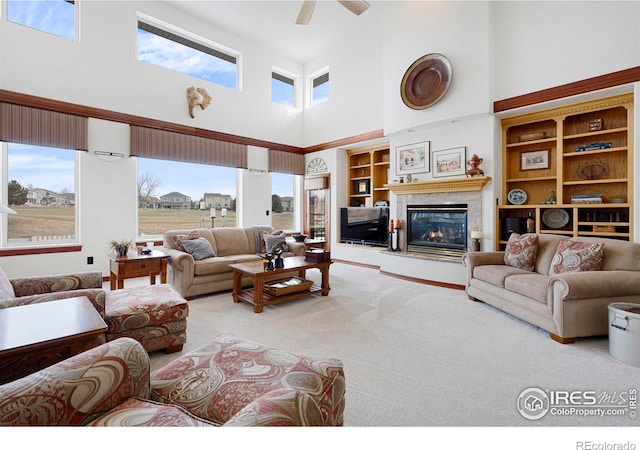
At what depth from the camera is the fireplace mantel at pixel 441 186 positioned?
455cm

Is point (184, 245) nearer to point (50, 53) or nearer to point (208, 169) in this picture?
point (208, 169)

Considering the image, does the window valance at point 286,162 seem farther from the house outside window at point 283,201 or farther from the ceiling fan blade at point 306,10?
the ceiling fan blade at point 306,10

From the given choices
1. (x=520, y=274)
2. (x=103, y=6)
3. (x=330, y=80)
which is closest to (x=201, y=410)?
(x=520, y=274)

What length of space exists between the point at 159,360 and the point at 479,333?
9.22 ft

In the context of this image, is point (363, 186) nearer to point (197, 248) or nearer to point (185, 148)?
point (185, 148)

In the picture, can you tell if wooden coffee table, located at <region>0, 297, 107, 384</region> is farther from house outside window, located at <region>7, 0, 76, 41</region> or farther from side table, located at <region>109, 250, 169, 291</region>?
house outside window, located at <region>7, 0, 76, 41</region>

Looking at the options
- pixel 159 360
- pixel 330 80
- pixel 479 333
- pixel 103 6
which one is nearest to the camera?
pixel 159 360

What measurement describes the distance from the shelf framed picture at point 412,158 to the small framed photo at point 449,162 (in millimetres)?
166

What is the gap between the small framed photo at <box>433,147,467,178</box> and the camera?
4793 millimetres

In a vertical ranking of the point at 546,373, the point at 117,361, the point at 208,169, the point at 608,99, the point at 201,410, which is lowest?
the point at 546,373

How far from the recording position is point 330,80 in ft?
23.2

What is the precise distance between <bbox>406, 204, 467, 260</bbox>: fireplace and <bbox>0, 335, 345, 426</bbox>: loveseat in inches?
159

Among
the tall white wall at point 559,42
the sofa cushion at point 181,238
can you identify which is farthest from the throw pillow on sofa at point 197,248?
the tall white wall at point 559,42

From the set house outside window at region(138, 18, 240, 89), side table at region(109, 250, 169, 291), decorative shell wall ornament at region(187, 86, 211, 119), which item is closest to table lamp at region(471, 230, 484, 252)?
side table at region(109, 250, 169, 291)
